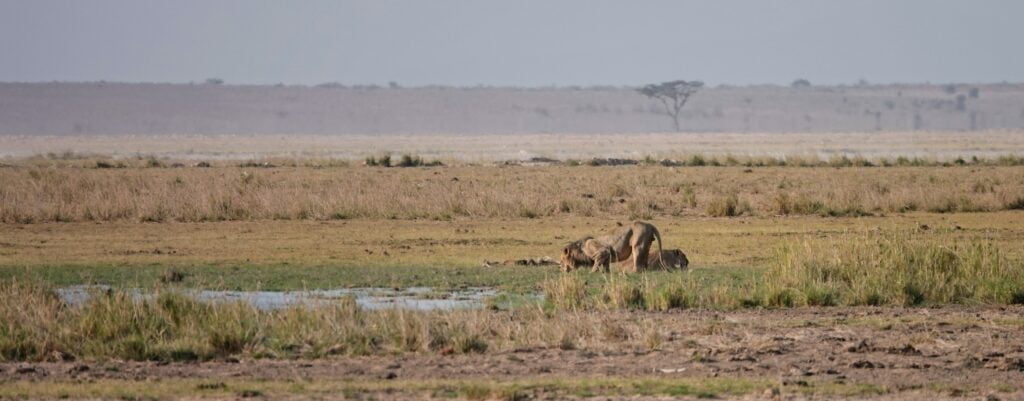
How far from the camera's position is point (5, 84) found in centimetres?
17375

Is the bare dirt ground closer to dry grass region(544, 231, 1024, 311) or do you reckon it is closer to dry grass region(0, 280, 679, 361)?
dry grass region(0, 280, 679, 361)

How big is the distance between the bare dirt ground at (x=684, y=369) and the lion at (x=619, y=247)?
4960 millimetres

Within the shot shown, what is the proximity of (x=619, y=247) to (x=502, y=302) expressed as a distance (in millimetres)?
3581

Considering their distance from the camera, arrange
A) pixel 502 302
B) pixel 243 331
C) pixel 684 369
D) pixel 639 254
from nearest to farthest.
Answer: pixel 684 369 < pixel 243 331 < pixel 502 302 < pixel 639 254

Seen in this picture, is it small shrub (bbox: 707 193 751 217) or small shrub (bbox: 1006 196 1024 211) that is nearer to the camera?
small shrub (bbox: 707 193 751 217)

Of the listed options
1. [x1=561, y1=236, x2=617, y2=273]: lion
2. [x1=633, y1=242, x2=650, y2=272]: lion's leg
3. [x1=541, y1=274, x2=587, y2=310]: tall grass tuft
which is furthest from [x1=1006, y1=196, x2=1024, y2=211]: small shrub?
[x1=541, y1=274, x2=587, y2=310]: tall grass tuft

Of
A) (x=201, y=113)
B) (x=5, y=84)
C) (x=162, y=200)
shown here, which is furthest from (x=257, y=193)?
(x=5, y=84)

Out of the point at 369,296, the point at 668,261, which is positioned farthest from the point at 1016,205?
the point at 369,296

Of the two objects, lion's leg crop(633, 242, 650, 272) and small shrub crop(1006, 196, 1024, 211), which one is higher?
lion's leg crop(633, 242, 650, 272)

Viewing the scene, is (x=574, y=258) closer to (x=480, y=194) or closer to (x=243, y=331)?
(x=243, y=331)

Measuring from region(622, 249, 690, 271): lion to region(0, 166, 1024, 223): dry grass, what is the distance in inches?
390

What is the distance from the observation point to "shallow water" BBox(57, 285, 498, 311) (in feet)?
50.0

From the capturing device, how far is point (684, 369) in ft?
38.7

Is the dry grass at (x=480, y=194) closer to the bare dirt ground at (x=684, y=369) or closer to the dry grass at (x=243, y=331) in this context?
the dry grass at (x=243, y=331)
